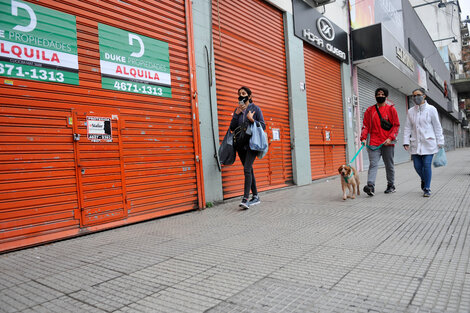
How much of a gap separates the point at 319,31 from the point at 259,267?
29.1 ft

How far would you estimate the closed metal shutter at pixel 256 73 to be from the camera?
623 cm

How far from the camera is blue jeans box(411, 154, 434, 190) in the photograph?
5.58m

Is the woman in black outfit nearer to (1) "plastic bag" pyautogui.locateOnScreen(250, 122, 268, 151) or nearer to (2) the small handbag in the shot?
(1) "plastic bag" pyautogui.locateOnScreen(250, 122, 268, 151)

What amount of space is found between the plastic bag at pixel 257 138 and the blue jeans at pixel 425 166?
294 cm

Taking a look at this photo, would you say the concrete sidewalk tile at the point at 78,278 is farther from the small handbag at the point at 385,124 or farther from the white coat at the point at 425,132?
the white coat at the point at 425,132

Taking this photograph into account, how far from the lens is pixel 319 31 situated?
9711 mm

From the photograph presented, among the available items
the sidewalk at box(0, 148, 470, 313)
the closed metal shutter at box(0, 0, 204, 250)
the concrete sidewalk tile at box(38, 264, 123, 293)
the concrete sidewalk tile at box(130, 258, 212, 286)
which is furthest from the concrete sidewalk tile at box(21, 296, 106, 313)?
the closed metal shutter at box(0, 0, 204, 250)

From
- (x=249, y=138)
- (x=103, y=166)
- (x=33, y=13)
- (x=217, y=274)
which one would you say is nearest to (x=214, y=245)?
(x=217, y=274)

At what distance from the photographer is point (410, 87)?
60.5 feet

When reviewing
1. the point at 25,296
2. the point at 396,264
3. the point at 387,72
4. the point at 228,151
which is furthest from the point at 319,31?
the point at 25,296

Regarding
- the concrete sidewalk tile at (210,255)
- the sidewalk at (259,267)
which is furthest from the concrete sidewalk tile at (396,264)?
the concrete sidewalk tile at (210,255)

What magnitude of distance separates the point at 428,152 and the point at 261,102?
3.41 meters

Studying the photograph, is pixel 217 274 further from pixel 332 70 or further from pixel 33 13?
pixel 332 70

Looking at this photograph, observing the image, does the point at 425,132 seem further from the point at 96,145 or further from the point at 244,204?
the point at 96,145
